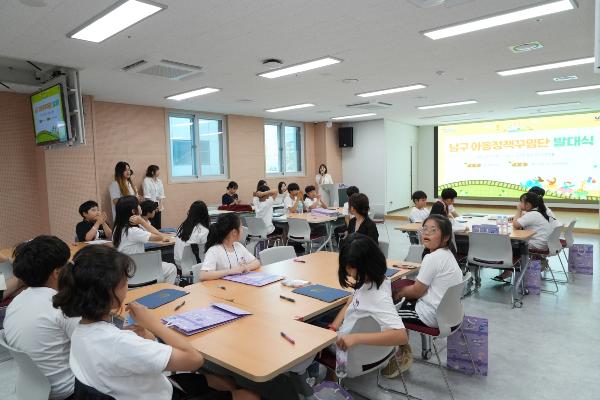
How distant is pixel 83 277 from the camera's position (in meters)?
1.41

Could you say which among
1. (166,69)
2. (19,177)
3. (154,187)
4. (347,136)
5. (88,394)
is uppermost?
(166,69)

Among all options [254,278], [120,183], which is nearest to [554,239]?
[254,278]

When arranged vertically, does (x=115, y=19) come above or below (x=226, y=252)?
above

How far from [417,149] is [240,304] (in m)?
12.7

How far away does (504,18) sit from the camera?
139 inches

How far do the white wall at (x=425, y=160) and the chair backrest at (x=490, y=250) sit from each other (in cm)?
954

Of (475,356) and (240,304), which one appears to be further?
(475,356)

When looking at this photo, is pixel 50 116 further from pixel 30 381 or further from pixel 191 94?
pixel 30 381

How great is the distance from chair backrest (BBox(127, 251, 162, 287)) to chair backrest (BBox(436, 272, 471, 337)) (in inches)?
99.8

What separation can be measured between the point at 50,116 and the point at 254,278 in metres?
3.69

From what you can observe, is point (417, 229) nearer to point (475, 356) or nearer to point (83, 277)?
point (475, 356)

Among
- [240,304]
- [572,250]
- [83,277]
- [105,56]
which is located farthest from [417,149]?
[83,277]

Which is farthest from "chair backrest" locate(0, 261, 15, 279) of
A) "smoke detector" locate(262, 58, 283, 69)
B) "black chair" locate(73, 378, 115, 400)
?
"smoke detector" locate(262, 58, 283, 69)

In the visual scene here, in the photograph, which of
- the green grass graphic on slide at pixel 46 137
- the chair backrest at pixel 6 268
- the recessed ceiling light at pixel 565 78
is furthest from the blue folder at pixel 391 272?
the recessed ceiling light at pixel 565 78
